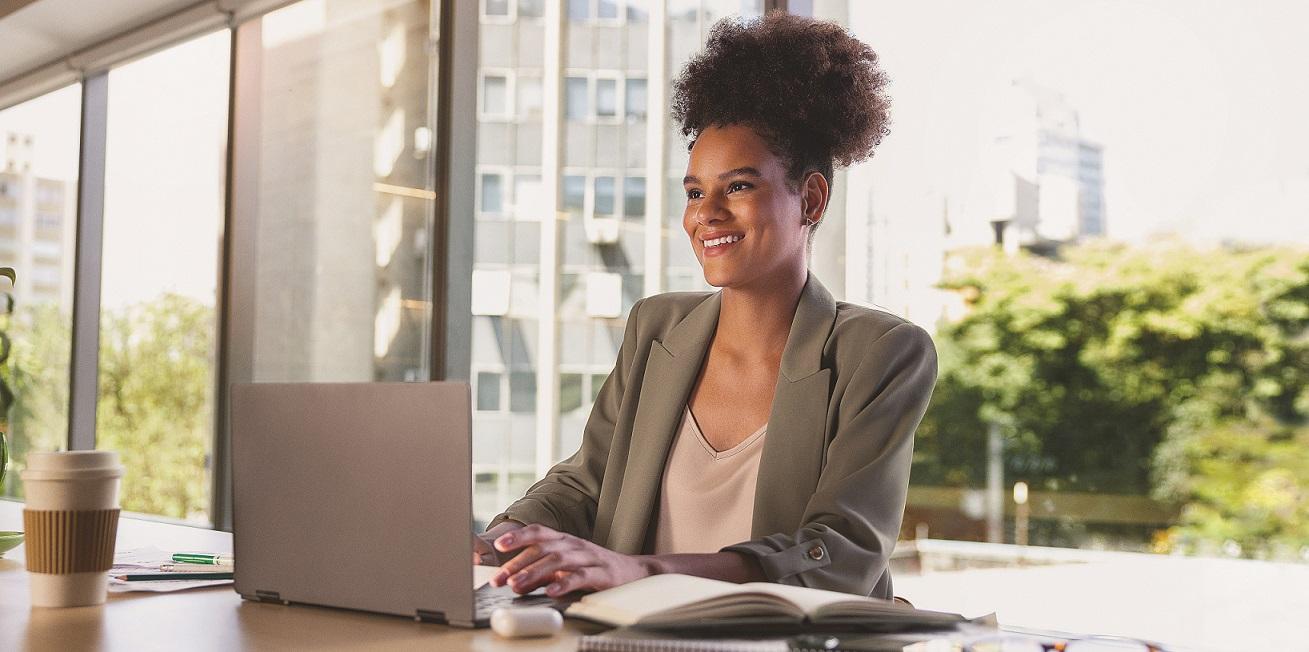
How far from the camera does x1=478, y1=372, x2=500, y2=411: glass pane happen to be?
366cm

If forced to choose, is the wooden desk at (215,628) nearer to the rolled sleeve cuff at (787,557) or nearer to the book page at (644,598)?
the book page at (644,598)

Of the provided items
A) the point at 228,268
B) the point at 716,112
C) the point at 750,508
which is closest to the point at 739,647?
the point at 750,508

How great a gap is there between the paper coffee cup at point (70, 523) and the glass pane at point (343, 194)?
241cm

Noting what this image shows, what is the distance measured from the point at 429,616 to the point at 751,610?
1.03 feet

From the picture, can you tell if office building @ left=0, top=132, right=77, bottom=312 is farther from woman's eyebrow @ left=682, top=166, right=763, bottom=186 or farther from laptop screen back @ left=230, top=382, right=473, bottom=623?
laptop screen back @ left=230, top=382, right=473, bottom=623

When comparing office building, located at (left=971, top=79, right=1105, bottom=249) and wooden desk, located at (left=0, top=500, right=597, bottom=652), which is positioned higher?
office building, located at (left=971, top=79, right=1105, bottom=249)

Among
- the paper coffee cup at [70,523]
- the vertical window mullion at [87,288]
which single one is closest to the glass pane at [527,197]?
the vertical window mullion at [87,288]

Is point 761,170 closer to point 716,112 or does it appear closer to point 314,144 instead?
point 716,112

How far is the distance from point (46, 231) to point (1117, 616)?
473cm

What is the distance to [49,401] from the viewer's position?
5.23 meters

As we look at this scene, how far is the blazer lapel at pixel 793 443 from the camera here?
1582 mm

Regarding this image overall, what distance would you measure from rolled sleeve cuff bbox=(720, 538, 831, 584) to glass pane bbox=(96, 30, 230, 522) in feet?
11.3

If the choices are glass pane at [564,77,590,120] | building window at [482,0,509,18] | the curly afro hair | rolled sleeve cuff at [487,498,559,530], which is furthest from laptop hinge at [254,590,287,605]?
building window at [482,0,509,18]

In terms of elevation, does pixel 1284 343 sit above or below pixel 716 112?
below
